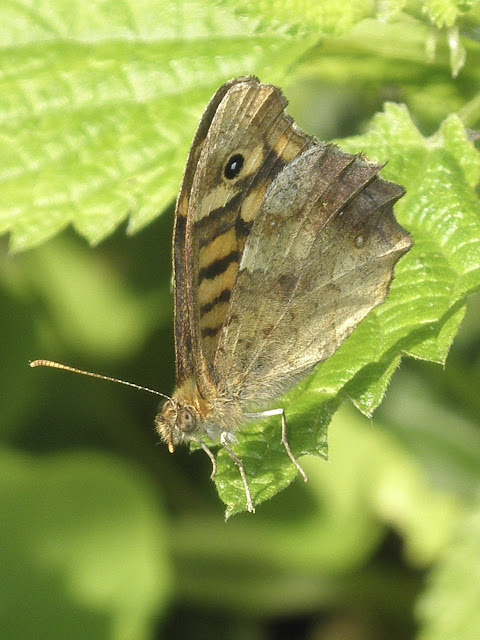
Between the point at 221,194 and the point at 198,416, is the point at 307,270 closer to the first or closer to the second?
the point at 221,194

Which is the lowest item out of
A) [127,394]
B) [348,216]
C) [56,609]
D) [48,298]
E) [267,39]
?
[56,609]

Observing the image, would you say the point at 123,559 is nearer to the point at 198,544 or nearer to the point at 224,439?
the point at 198,544

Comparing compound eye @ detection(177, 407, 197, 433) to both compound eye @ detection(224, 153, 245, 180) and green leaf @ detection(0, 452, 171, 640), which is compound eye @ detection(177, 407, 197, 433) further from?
green leaf @ detection(0, 452, 171, 640)

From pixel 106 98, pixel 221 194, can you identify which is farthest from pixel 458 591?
pixel 106 98

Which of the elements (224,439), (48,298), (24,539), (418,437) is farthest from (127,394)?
(224,439)

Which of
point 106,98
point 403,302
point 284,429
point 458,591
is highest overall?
point 106,98

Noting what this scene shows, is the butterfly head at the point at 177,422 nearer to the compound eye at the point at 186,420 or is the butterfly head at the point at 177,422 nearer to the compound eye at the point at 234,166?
the compound eye at the point at 186,420

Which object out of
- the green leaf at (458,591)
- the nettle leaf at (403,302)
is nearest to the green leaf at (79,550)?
the green leaf at (458,591)
